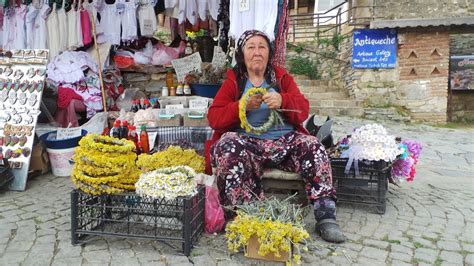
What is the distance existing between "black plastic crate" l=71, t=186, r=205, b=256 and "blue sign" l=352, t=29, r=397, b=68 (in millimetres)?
9236

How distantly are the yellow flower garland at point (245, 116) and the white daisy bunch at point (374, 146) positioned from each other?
840 mm

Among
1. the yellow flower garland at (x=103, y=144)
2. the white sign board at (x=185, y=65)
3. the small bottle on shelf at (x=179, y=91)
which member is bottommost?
the yellow flower garland at (x=103, y=144)

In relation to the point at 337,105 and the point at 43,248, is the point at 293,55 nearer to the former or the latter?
the point at 337,105

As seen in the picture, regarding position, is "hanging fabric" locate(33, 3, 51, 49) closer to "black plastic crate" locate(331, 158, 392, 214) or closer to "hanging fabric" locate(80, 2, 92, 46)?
"hanging fabric" locate(80, 2, 92, 46)

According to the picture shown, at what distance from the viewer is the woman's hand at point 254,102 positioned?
2.83 meters

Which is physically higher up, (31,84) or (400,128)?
(31,84)

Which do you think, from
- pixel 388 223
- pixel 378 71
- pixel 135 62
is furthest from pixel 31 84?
pixel 378 71

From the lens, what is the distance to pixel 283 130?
309 centimetres

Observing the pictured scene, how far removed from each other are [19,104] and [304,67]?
33.6ft

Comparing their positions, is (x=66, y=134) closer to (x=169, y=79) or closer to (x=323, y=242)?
(x=169, y=79)

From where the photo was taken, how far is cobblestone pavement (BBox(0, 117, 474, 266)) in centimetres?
244

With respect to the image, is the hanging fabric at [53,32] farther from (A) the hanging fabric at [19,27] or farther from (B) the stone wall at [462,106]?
(B) the stone wall at [462,106]

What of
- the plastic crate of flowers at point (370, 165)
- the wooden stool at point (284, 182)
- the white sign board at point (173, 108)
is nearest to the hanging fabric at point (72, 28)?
the white sign board at point (173, 108)

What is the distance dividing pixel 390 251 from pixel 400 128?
752 cm
